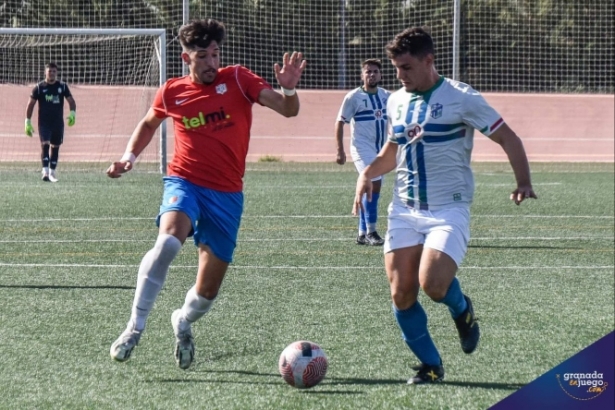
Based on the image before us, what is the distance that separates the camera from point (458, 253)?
18.0ft

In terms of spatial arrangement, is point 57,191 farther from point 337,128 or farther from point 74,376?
point 74,376

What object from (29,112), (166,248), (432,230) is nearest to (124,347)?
(166,248)

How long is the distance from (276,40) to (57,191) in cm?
914

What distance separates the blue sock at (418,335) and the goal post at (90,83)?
14011 mm

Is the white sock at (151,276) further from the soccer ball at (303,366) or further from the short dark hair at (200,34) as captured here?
the short dark hair at (200,34)

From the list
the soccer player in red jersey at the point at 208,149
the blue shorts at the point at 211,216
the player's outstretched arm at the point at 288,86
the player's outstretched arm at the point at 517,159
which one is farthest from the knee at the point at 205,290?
the player's outstretched arm at the point at 517,159

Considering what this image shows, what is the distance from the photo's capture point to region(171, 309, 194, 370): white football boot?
18.7 ft

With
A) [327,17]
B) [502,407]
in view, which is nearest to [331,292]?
[502,407]

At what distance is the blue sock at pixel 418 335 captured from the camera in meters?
5.50

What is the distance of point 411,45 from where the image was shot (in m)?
5.48

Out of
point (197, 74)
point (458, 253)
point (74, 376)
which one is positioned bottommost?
point (74, 376)

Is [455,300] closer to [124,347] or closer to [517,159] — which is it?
[517,159]

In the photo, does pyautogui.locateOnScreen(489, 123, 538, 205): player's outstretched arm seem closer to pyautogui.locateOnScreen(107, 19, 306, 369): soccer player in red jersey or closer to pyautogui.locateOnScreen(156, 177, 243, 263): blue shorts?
pyautogui.locateOnScreen(107, 19, 306, 369): soccer player in red jersey

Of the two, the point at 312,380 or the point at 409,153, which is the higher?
the point at 409,153
